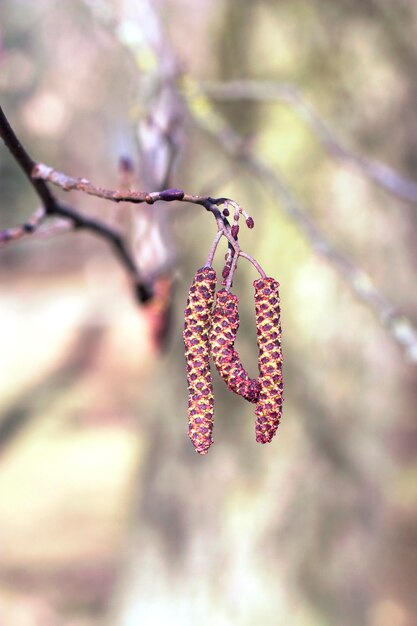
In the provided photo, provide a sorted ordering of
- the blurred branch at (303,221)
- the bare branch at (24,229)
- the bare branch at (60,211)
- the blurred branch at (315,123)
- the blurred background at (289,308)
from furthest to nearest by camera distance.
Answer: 1. the blurred background at (289,308)
2. the blurred branch at (315,123)
3. the blurred branch at (303,221)
4. the bare branch at (24,229)
5. the bare branch at (60,211)

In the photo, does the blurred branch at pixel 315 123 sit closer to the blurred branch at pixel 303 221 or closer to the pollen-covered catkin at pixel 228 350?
the blurred branch at pixel 303 221

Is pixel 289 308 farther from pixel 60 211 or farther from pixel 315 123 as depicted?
pixel 60 211

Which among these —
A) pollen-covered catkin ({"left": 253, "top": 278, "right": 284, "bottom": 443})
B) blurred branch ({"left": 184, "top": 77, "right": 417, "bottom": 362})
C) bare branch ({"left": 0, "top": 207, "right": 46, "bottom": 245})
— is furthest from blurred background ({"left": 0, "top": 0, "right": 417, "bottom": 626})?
pollen-covered catkin ({"left": 253, "top": 278, "right": 284, "bottom": 443})

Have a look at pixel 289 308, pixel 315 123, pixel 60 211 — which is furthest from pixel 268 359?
pixel 289 308

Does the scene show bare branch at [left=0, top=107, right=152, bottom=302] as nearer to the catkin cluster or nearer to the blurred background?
the blurred background

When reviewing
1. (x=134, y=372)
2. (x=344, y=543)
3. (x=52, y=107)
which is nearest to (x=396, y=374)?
(x=344, y=543)

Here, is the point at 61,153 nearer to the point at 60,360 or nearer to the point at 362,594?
the point at 60,360

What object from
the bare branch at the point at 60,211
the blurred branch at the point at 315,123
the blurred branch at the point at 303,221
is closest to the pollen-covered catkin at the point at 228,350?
the bare branch at the point at 60,211

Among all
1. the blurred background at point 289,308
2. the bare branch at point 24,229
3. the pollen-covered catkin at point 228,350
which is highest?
the blurred background at point 289,308
